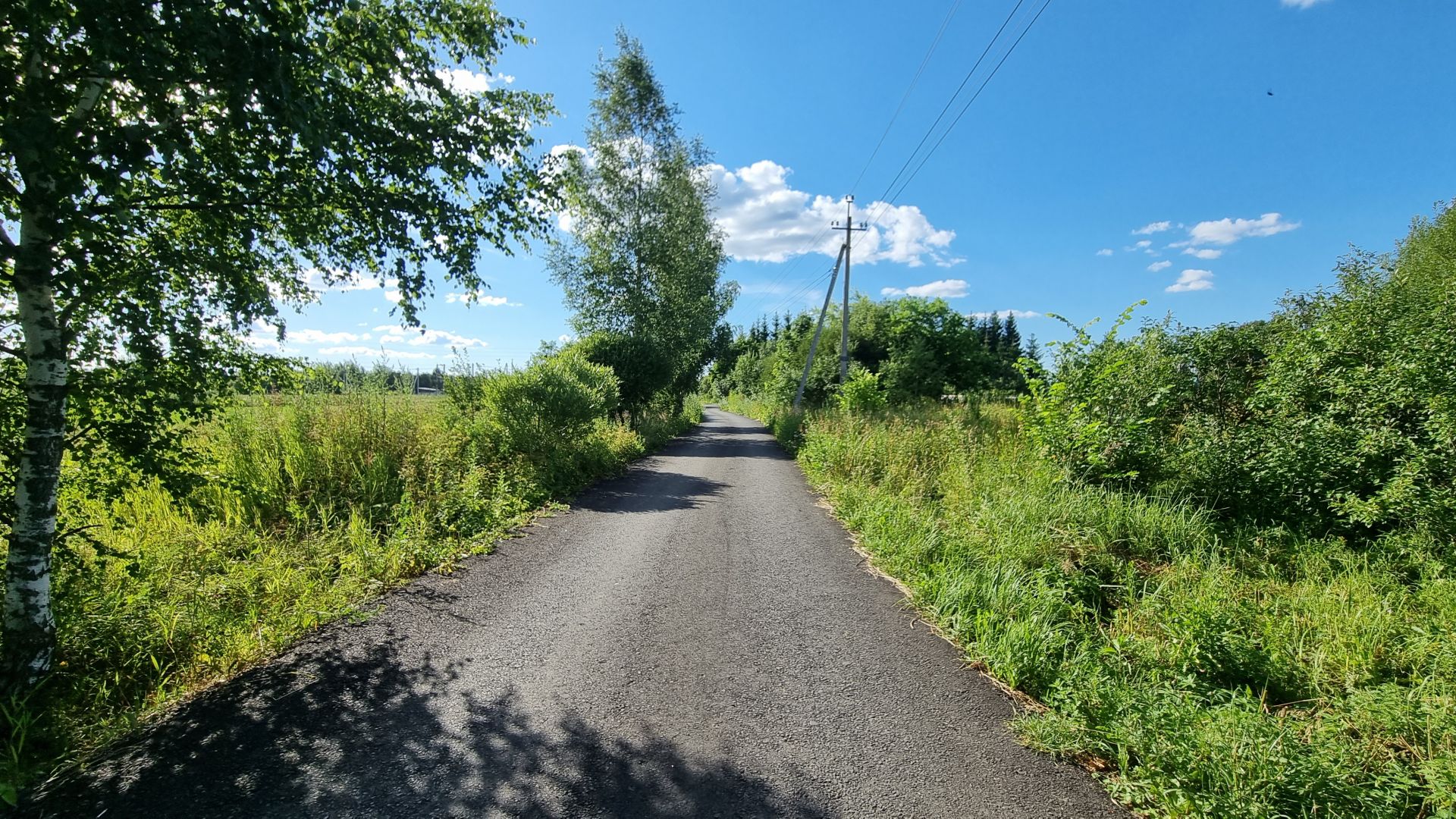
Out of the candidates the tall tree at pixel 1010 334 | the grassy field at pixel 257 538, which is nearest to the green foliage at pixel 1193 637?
the grassy field at pixel 257 538

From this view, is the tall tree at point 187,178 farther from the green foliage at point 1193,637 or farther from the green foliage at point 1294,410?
the green foliage at point 1294,410

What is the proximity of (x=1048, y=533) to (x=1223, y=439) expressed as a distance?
3614mm

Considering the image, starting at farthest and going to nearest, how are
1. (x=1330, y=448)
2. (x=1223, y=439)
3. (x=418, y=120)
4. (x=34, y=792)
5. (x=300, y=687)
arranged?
(x=1223, y=439)
(x=1330, y=448)
(x=418, y=120)
(x=300, y=687)
(x=34, y=792)

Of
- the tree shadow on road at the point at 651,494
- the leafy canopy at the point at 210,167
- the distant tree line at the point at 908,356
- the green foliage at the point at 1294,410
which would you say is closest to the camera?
the leafy canopy at the point at 210,167

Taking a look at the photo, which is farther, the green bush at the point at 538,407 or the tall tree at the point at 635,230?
the tall tree at the point at 635,230

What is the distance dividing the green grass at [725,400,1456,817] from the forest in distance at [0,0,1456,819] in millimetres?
26

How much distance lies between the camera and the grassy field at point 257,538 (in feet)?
9.89

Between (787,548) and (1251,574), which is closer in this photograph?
(1251,574)

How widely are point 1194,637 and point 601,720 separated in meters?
3.86

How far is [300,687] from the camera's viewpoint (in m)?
3.15

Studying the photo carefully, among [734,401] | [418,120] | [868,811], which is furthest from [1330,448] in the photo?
[734,401]

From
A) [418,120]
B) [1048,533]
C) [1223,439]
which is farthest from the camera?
[1223,439]

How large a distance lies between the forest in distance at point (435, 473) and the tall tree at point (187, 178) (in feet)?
0.07

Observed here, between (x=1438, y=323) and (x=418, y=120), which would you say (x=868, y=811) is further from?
(x=1438, y=323)
